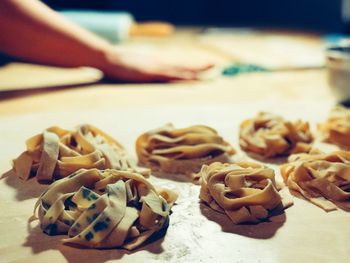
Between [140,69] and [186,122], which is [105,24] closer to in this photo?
[140,69]

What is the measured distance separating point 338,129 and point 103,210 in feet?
3.06

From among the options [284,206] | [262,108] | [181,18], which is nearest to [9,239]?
[284,206]

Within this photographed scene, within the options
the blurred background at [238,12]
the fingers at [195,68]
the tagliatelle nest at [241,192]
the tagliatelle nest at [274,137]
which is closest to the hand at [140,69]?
the fingers at [195,68]

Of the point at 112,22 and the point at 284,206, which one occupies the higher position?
the point at 112,22

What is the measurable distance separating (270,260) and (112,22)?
2.74 meters

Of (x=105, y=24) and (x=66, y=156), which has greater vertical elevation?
(x=105, y=24)

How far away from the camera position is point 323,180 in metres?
1.31

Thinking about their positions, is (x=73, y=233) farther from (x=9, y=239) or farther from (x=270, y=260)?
(x=270, y=260)

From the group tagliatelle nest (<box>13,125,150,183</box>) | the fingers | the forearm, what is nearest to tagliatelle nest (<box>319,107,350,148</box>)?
tagliatelle nest (<box>13,125,150,183</box>)

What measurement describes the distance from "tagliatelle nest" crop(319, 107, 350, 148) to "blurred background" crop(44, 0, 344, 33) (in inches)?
145

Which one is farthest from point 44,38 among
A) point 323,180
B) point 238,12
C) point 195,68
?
point 238,12

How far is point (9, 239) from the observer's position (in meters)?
1.11

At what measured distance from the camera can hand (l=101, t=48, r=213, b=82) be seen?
252cm

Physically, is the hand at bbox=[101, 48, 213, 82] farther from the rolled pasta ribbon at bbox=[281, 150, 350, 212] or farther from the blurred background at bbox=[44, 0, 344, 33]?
the blurred background at bbox=[44, 0, 344, 33]
